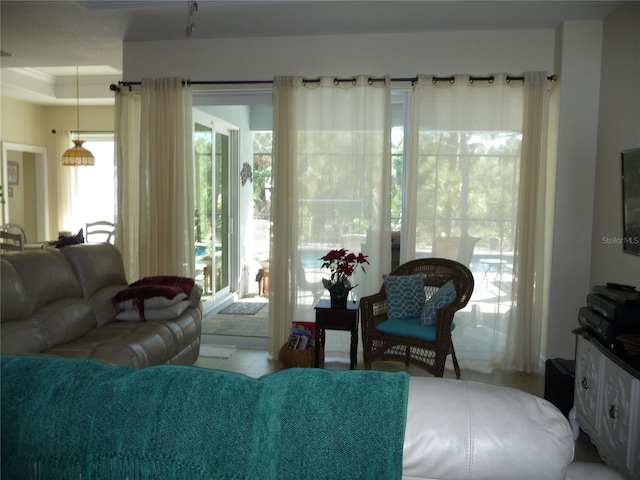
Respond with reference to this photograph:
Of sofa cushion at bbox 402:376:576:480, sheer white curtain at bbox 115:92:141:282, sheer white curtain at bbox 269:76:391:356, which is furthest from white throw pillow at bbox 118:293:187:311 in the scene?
sofa cushion at bbox 402:376:576:480

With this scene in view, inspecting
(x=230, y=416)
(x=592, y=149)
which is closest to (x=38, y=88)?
(x=592, y=149)

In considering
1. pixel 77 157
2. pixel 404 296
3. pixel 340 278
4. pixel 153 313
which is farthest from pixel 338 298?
pixel 77 157

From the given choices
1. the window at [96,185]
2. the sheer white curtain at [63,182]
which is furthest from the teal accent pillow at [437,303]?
the sheer white curtain at [63,182]

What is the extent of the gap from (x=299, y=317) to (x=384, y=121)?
1.90m

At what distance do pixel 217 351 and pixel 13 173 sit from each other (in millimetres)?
5318

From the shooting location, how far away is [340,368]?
4113 millimetres

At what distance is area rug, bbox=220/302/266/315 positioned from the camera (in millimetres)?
5656

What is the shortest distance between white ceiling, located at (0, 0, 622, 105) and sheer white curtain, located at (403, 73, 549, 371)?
481 mm

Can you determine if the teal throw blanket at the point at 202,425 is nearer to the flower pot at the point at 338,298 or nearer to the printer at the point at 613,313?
the printer at the point at 613,313

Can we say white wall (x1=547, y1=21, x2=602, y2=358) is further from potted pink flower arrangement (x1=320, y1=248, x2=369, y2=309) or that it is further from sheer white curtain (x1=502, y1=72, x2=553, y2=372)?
potted pink flower arrangement (x1=320, y1=248, x2=369, y2=309)

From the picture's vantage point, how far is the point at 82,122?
7703mm

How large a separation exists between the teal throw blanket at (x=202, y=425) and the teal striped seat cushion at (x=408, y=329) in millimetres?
2689

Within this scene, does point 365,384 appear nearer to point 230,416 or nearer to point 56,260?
point 230,416

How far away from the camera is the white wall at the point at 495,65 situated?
3879 mm
